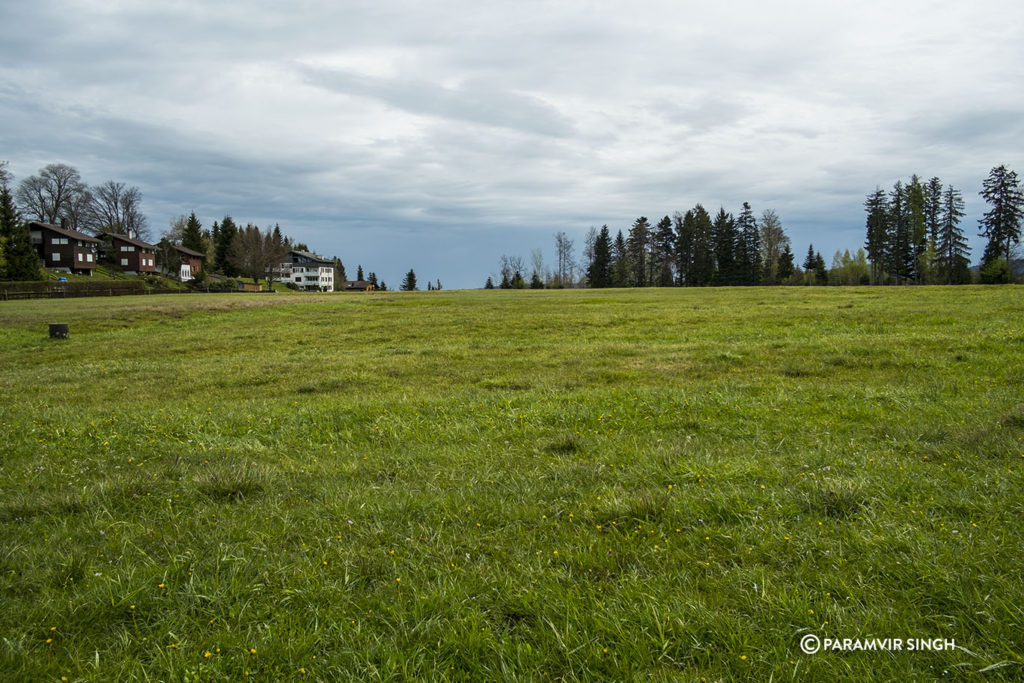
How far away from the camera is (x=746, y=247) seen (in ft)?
323

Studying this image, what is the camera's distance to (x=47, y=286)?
63281 millimetres

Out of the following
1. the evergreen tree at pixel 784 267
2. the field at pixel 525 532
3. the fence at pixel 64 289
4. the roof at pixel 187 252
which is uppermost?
the roof at pixel 187 252

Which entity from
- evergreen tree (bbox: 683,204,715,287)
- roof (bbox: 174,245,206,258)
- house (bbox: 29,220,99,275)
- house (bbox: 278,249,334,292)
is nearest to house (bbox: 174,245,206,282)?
roof (bbox: 174,245,206,258)

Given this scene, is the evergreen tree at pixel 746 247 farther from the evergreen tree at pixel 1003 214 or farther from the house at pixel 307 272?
the house at pixel 307 272

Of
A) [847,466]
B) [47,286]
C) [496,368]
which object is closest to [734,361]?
[496,368]

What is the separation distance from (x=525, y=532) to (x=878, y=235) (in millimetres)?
108507

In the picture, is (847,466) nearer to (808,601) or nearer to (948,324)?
(808,601)

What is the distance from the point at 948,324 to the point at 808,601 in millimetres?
17688

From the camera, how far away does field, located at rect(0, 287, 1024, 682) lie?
303cm

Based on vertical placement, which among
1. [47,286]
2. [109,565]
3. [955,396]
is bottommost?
[109,565]

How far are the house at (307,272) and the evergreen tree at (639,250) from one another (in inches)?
3302

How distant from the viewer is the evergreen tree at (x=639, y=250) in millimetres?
109625

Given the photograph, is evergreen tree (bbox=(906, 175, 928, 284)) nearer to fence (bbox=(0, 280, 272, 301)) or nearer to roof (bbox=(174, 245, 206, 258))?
fence (bbox=(0, 280, 272, 301))

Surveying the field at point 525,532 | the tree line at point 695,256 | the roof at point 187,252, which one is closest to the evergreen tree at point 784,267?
the tree line at point 695,256
